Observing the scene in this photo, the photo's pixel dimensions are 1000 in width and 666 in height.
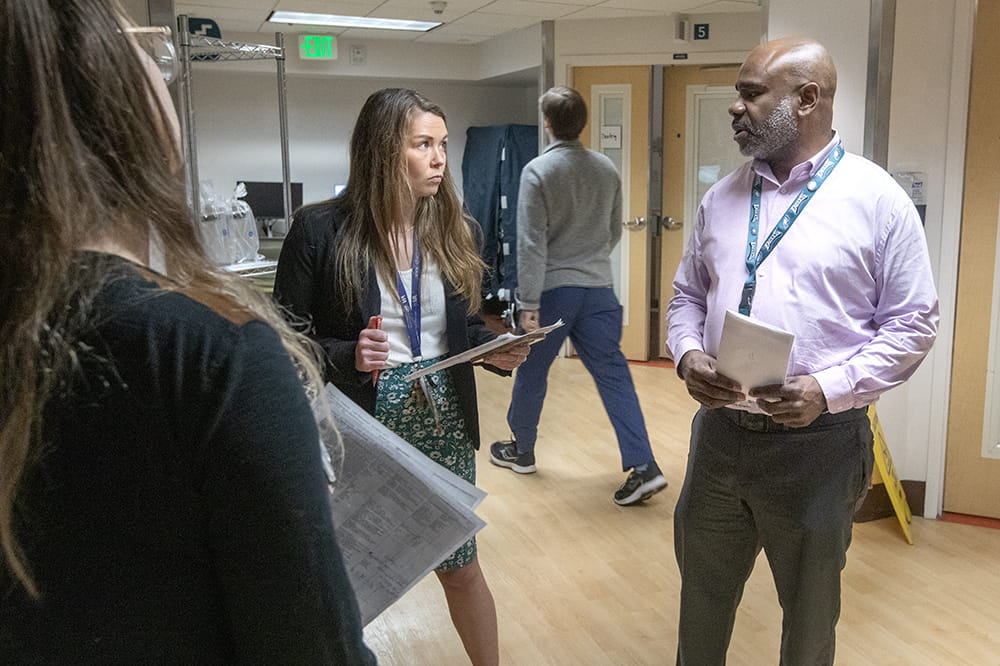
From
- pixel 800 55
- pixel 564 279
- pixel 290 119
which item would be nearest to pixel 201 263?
pixel 800 55

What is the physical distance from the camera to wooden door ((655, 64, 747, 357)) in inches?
245

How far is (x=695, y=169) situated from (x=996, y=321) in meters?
3.28

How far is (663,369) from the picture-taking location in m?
6.21

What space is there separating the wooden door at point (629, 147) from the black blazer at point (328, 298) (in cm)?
459

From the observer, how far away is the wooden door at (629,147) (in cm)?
631

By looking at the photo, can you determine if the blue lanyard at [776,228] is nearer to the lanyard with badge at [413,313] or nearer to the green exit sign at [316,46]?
the lanyard with badge at [413,313]

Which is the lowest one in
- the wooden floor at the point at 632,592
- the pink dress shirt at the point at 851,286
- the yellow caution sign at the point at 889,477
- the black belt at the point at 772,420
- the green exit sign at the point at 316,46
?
the wooden floor at the point at 632,592

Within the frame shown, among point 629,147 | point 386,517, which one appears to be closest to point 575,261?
point 386,517

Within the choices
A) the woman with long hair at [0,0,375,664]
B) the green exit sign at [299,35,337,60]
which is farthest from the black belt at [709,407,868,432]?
the green exit sign at [299,35,337,60]

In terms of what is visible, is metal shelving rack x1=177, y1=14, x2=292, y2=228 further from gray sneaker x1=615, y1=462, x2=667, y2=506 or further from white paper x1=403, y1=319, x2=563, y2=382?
gray sneaker x1=615, y1=462, x2=667, y2=506

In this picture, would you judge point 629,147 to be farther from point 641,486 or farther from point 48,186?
point 48,186

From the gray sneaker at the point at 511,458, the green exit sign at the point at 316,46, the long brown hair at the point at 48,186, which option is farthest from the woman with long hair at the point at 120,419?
the green exit sign at the point at 316,46

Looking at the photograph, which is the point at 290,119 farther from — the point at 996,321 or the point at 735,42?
the point at 996,321

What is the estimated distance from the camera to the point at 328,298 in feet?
6.40
